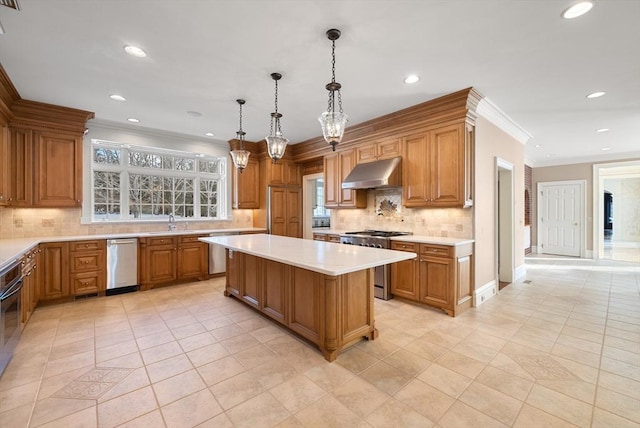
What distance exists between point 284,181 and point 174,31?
161 inches

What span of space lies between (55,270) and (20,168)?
1.47 m

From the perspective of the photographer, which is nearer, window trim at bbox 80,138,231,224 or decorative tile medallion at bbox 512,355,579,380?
decorative tile medallion at bbox 512,355,579,380

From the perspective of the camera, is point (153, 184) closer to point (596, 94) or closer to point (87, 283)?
point (87, 283)

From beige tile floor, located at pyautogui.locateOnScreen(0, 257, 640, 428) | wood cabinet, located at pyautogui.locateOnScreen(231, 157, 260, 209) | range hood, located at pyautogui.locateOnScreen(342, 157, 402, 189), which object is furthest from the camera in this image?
wood cabinet, located at pyautogui.locateOnScreen(231, 157, 260, 209)

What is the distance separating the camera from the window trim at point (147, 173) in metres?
4.61

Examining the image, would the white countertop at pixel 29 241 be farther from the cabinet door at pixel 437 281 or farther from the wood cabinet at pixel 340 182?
the cabinet door at pixel 437 281

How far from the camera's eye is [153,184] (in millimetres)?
5348

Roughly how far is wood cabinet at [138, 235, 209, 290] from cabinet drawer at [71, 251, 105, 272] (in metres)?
0.51

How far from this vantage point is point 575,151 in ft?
22.1

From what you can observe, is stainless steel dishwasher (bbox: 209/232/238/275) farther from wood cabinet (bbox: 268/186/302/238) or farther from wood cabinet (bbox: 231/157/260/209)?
wood cabinet (bbox: 268/186/302/238)

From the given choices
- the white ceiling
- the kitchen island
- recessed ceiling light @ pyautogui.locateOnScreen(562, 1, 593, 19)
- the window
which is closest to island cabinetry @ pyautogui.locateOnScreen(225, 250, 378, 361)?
the kitchen island

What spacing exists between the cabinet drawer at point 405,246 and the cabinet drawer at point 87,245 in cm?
429

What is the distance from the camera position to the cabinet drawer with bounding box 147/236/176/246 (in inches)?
183

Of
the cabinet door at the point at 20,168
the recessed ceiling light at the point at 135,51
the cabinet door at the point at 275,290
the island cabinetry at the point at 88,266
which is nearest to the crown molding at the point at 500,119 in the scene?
the cabinet door at the point at 275,290
